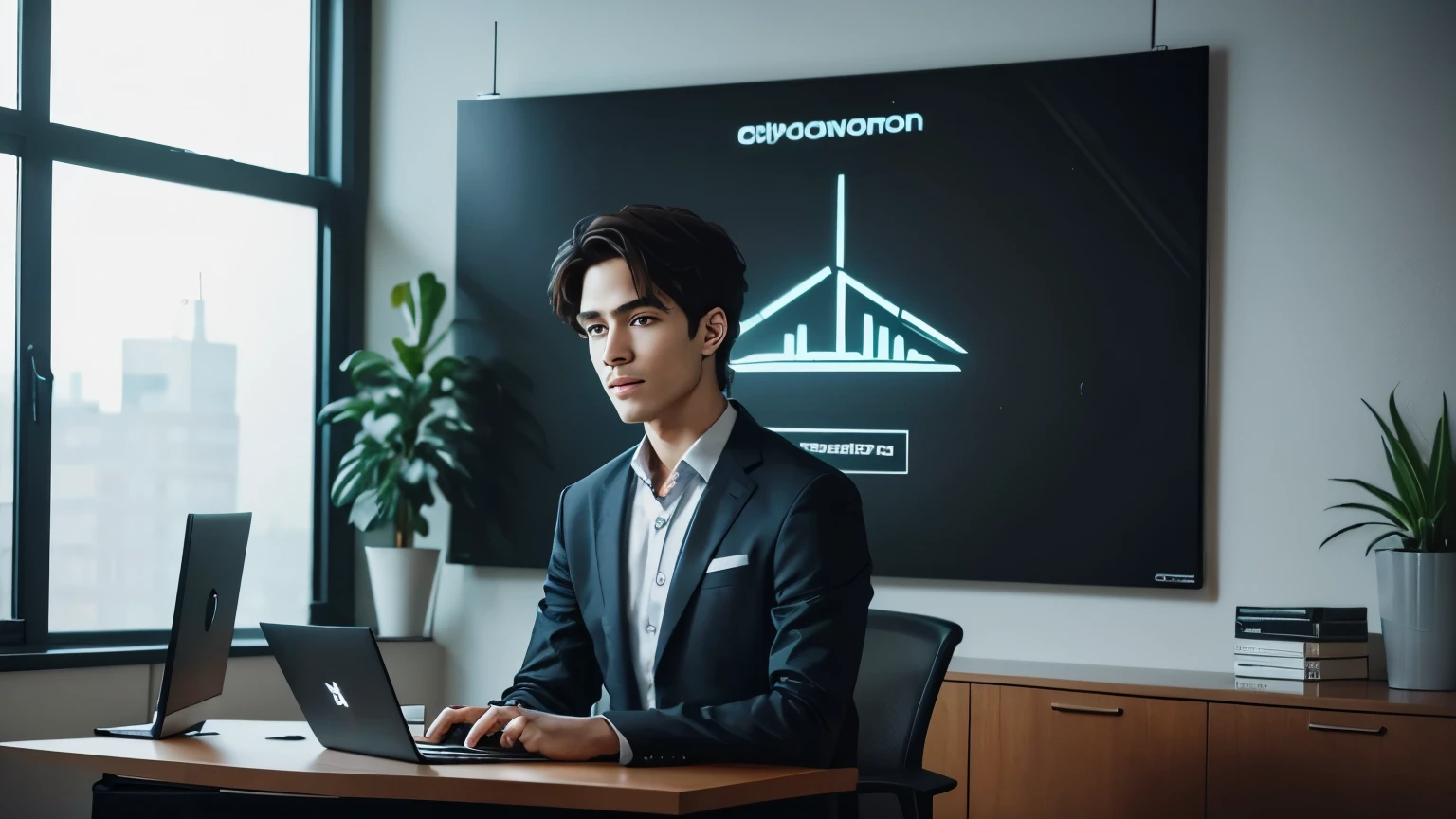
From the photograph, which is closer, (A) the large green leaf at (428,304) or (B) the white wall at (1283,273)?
(B) the white wall at (1283,273)

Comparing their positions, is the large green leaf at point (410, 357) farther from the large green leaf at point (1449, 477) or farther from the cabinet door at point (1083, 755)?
the large green leaf at point (1449, 477)

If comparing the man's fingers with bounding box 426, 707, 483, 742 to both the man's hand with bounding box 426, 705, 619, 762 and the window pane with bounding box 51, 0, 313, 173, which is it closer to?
the man's hand with bounding box 426, 705, 619, 762

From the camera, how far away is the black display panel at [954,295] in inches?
162

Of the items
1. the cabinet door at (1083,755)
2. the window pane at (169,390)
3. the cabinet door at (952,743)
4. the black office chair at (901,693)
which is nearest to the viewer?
the black office chair at (901,693)

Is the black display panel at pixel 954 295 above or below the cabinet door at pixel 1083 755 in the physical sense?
above

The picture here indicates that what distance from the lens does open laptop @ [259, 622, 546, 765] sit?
194cm

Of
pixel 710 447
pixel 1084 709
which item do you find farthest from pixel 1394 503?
pixel 710 447

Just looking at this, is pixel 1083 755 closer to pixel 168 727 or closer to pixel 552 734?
pixel 552 734

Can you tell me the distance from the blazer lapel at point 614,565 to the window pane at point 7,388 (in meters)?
2.56

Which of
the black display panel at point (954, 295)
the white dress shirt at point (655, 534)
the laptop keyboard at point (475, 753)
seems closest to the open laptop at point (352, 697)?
the laptop keyboard at point (475, 753)

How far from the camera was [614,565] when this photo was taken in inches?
90.6

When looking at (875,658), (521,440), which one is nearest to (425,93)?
(521,440)

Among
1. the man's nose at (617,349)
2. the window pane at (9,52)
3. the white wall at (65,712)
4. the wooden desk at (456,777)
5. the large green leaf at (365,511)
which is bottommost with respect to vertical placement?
the white wall at (65,712)

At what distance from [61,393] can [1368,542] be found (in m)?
3.81
